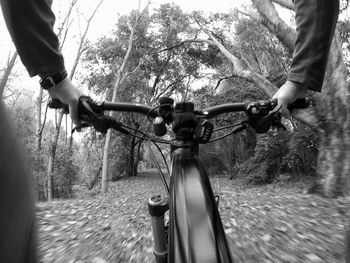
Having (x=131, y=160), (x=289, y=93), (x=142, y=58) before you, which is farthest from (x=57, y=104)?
(x=131, y=160)

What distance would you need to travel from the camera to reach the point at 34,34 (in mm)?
938

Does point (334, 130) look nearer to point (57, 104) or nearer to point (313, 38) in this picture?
point (313, 38)

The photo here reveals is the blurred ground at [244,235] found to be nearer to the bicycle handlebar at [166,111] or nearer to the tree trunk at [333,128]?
the tree trunk at [333,128]

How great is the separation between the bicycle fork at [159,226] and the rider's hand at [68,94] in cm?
53

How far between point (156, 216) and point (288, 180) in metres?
12.2

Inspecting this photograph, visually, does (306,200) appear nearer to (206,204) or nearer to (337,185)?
(337,185)

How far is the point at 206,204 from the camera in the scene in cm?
95

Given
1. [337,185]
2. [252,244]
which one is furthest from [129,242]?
[337,185]

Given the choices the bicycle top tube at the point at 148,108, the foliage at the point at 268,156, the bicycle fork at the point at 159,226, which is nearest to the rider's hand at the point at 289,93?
the bicycle top tube at the point at 148,108

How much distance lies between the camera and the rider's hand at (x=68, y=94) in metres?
1.13

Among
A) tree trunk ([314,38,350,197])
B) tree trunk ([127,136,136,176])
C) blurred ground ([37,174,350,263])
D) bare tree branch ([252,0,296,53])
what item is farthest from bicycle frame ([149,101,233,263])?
tree trunk ([127,136,136,176])

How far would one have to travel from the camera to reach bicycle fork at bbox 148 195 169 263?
129cm

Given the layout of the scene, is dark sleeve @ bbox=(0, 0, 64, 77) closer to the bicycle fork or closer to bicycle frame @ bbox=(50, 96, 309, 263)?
bicycle frame @ bbox=(50, 96, 309, 263)

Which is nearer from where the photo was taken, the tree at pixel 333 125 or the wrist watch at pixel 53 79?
the wrist watch at pixel 53 79
